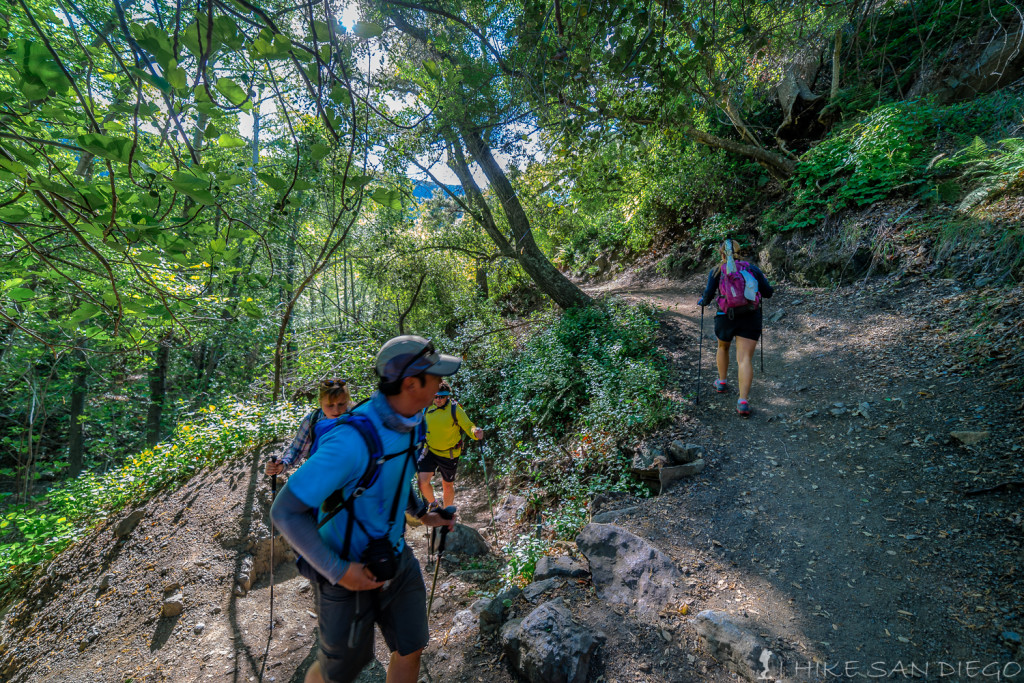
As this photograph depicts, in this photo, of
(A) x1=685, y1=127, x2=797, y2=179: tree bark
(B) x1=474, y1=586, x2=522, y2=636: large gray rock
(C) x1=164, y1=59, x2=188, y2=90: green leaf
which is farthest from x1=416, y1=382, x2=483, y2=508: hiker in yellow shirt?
(A) x1=685, y1=127, x2=797, y2=179: tree bark

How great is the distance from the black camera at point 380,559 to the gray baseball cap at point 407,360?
740 mm

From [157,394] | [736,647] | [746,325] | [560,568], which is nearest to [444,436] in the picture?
[560,568]

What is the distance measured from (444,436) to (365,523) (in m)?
3.05

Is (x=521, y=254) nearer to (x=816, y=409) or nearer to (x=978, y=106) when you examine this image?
(x=816, y=409)

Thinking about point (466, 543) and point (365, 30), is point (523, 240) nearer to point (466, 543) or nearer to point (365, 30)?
point (466, 543)

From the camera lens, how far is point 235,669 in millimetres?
3564

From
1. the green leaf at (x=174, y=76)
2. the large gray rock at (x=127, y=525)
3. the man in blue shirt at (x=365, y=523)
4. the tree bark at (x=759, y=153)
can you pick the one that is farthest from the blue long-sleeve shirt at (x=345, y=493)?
the tree bark at (x=759, y=153)

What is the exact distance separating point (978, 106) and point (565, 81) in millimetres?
9286

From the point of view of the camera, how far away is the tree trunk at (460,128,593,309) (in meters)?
7.72

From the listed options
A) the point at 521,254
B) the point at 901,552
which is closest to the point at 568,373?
the point at 521,254

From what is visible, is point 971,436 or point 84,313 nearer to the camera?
point 84,313

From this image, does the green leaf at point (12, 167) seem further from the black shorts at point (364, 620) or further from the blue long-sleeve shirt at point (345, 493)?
the black shorts at point (364, 620)

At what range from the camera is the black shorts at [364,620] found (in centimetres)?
199

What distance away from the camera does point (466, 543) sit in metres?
5.05
